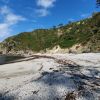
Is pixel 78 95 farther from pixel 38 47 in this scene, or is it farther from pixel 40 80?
pixel 38 47

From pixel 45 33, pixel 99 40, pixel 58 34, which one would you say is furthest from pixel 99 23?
pixel 45 33

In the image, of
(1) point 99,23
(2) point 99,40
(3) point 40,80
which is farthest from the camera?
(1) point 99,23

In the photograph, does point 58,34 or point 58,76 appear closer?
point 58,76

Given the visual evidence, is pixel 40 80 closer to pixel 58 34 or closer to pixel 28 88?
pixel 28 88

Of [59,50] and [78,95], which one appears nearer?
[78,95]

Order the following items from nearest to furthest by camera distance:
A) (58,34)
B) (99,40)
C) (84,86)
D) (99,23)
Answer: (84,86), (99,40), (99,23), (58,34)

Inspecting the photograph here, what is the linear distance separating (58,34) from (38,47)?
1726 centimetres

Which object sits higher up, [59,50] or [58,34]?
[58,34]

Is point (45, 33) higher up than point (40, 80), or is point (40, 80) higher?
point (45, 33)

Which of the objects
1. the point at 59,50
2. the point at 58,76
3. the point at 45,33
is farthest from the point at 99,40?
the point at 45,33

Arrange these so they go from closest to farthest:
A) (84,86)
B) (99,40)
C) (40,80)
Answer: (84,86) < (40,80) < (99,40)

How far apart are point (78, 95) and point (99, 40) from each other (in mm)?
82052

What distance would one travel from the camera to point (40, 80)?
1201 centimetres

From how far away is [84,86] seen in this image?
1105cm
